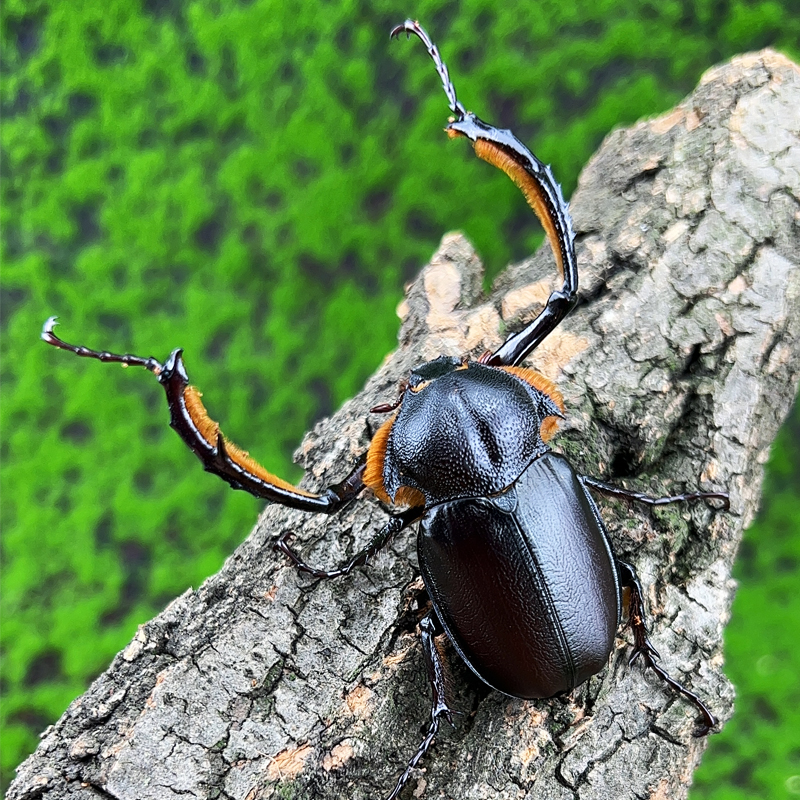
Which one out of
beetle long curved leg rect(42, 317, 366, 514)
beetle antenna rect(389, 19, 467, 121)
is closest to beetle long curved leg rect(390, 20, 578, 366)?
beetle antenna rect(389, 19, 467, 121)

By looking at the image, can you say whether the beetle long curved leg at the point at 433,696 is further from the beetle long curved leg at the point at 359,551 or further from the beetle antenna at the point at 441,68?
the beetle antenna at the point at 441,68

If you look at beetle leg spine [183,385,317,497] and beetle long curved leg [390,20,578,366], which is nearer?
beetle leg spine [183,385,317,497]

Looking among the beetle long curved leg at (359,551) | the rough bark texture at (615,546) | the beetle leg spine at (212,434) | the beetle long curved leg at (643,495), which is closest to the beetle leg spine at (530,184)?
the rough bark texture at (615,546)

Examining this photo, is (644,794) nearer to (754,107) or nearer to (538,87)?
(754,107)

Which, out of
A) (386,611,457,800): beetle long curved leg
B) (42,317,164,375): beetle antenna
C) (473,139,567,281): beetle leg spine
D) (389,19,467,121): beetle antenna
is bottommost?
(386,611,457,800): beetle long curved leg

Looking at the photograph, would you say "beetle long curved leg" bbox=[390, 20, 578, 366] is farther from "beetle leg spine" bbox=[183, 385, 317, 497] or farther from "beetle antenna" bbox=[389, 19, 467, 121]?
"beetle leg spine" bbox=[183, 385, 317, 497]

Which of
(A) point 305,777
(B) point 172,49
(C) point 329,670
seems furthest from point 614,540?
(B) point 172,49

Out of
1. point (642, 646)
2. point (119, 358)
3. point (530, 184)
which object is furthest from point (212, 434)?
point (642, 646)

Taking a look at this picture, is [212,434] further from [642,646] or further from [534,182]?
[642,646]
